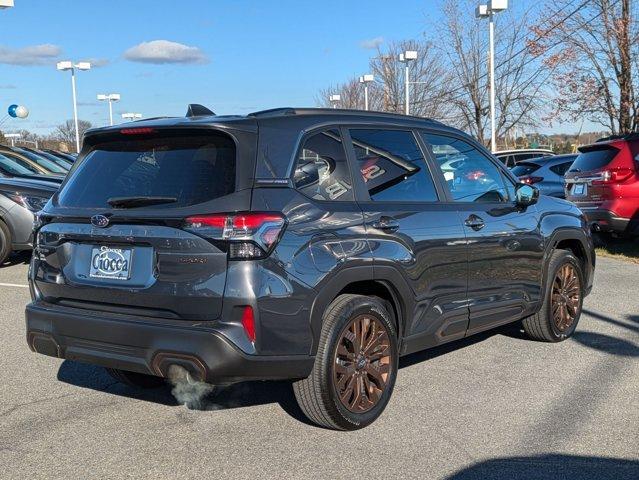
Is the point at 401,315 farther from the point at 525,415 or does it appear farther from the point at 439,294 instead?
the point at 525,415

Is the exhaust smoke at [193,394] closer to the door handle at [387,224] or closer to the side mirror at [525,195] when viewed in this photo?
the door handle at [387,224]

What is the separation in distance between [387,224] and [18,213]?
7108 mm

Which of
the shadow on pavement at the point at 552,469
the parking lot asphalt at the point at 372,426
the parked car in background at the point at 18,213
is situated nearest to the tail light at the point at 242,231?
the parking lot asphalt at the point at 372,426

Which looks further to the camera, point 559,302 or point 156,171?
point 559,302

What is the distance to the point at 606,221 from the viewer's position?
33.8 feet

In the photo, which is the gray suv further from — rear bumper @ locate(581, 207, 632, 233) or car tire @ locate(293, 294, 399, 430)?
rear bumper @ locate(581, 207, 632, 233)

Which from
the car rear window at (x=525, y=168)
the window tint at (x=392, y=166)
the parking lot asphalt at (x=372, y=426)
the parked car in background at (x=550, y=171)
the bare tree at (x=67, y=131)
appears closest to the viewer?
the parking lot asphalt at (x=372, y=426)

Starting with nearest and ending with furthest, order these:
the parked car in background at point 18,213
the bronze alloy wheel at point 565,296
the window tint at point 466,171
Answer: the window tint at point 466,171 < the bronze alloy wheel at point 565,296 < the parked car in background at point 18,213

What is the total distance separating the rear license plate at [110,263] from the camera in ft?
12.1

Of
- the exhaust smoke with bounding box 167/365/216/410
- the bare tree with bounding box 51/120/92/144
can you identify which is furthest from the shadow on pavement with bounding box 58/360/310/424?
the bare tree with bounding box 51/120/92/144

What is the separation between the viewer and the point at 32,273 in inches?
164

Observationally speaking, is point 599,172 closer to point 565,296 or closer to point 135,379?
point 565,296

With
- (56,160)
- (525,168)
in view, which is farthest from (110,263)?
(56,160)

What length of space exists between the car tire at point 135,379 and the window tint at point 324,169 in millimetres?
1918
